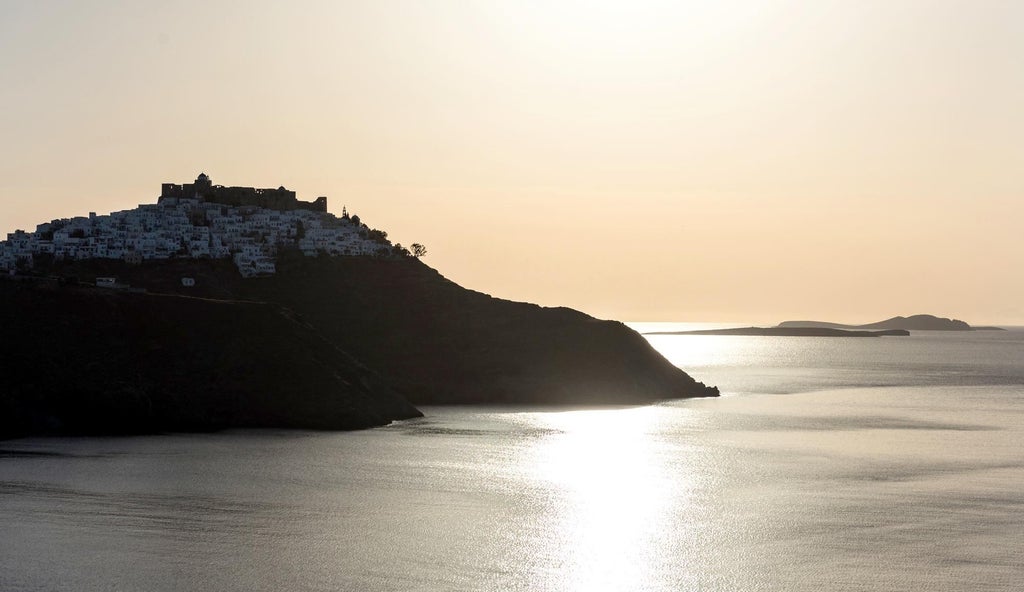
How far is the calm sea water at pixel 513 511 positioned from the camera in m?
60.8

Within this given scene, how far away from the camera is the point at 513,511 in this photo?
3157 inches

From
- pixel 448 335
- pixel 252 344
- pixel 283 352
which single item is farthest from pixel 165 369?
pixel 448 335

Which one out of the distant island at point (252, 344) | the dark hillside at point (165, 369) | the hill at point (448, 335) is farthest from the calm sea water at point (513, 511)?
the hill at point (448, 335)

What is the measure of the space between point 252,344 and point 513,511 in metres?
67.7

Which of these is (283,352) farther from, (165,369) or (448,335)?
(448,335)

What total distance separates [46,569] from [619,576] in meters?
28.7

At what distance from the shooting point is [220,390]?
132125mm

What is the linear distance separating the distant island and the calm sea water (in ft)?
26.6

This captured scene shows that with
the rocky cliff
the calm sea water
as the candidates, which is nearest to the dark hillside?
the rocky cliff

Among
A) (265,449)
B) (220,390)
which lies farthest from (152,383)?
(265,449)

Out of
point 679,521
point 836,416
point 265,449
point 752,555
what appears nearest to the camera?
point 752,555

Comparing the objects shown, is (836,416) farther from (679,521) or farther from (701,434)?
(679,521)

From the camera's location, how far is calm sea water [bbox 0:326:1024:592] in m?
60.8

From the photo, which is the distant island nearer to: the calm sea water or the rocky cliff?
the rocky cliff
